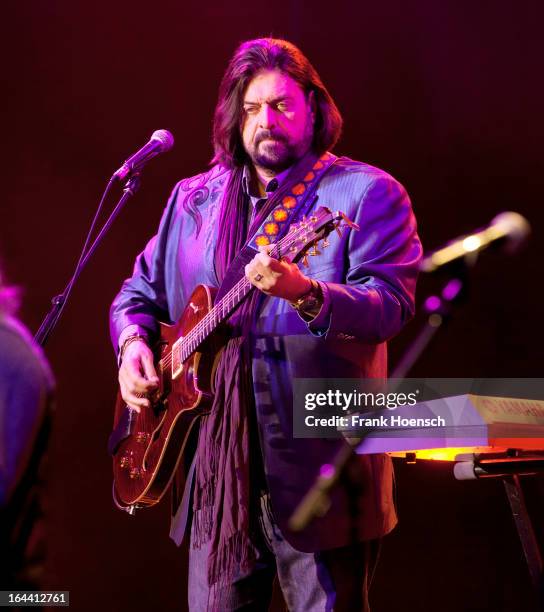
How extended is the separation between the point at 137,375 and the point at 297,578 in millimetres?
782

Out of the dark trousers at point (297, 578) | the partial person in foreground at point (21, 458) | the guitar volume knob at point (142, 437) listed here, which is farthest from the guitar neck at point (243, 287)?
the partial person in foreground at point (21, 458)

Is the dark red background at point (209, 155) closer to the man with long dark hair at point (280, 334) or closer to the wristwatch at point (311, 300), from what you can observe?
the man with long dark hair at point (280, 334)

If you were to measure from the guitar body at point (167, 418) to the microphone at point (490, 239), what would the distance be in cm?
77

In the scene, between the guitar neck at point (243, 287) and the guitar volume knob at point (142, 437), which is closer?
the guitar neck at point (243, 287)

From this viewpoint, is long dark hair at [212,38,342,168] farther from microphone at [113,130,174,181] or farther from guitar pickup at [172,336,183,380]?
guitar pickup at [172,336,183,380]

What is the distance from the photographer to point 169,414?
2270 mm

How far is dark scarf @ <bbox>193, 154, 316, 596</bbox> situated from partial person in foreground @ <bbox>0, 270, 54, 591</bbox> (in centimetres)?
84

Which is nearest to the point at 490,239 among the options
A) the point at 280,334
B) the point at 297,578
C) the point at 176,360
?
the point at 280,334

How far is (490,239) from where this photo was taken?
155 cm

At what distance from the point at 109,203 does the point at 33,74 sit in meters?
0.67

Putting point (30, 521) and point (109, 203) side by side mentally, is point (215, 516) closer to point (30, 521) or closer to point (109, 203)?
point (30, 521)

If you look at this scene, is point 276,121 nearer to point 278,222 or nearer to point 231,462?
point 278,222

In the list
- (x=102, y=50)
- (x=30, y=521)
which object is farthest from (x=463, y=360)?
(x=30, y=521)

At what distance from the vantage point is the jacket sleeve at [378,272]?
1.92 meters
